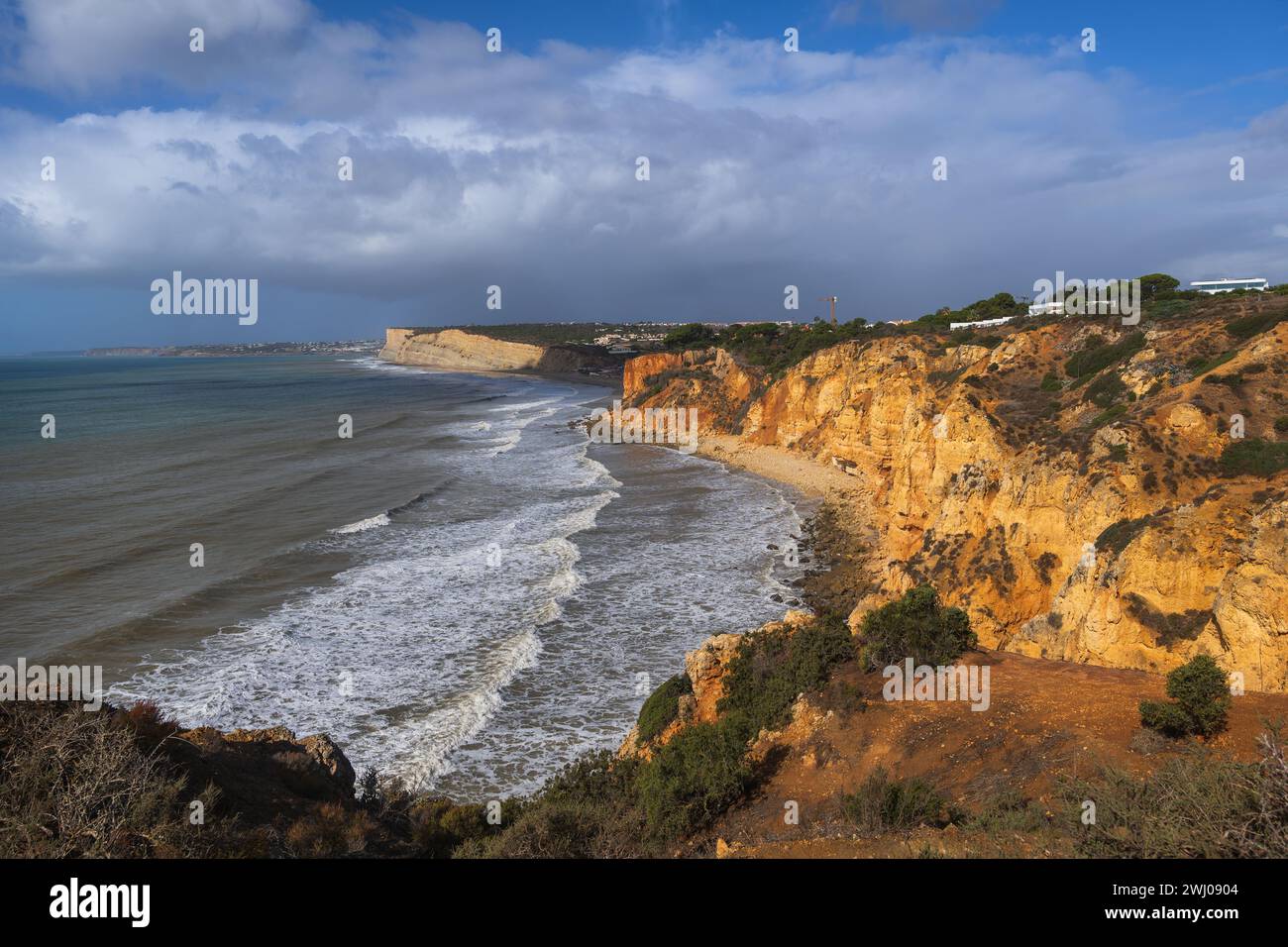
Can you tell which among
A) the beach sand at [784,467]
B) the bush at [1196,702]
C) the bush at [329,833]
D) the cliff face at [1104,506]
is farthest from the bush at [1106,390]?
the bush at [329,833]

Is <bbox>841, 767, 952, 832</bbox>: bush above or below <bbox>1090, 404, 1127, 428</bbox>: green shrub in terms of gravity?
below

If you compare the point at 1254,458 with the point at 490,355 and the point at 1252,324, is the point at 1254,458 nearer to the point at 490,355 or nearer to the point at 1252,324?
the point at 1252,324

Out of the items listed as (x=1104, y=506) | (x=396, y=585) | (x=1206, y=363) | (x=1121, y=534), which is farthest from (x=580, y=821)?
(x=1206, y=363)

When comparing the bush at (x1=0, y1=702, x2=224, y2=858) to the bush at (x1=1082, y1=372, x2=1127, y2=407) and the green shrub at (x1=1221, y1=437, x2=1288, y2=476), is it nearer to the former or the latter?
the green shrub at (x1=1221, y1=437, x2=1288, y2=476)

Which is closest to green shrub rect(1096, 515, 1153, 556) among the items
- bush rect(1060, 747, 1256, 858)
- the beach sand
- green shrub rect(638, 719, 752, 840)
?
bush rect(1060, 747, 1256, 858)

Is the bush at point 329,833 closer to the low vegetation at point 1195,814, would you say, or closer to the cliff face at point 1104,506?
the low vegetation at point 1195,814

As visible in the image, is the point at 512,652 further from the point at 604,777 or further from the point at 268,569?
the point at 268,569
